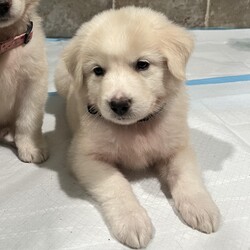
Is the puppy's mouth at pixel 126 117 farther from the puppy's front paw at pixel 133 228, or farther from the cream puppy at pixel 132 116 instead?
the puppy's front paw at pixel 133 228

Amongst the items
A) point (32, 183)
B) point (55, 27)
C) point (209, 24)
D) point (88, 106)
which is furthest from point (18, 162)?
point (209, 24)

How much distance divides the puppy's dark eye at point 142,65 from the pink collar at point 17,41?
57 centimetres

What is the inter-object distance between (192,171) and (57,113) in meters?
1.00

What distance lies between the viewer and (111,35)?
Answer: 1.49m

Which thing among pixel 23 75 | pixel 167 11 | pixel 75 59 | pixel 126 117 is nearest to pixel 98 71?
pixel 75 59

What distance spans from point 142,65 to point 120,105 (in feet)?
0.62

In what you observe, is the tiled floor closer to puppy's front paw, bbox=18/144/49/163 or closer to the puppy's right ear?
puppy's front paw, bbox=18/144/49/163

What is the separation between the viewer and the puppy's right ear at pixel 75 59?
159cm

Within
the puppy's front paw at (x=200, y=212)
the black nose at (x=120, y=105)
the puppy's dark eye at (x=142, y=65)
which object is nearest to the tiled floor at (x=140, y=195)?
the puppy's front paw at (x=200, y=212)

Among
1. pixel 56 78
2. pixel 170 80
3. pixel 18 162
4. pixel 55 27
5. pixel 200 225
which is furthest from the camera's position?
pixel 55 27

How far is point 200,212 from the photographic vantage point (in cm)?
146

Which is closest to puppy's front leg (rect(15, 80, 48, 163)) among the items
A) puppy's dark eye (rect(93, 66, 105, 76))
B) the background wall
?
puppy's dark eye (rect(93, 66, 105, 76))

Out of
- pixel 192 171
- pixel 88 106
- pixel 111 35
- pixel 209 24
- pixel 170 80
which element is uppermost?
pixel 111 35

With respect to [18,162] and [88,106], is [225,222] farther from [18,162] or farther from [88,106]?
[18,162]
